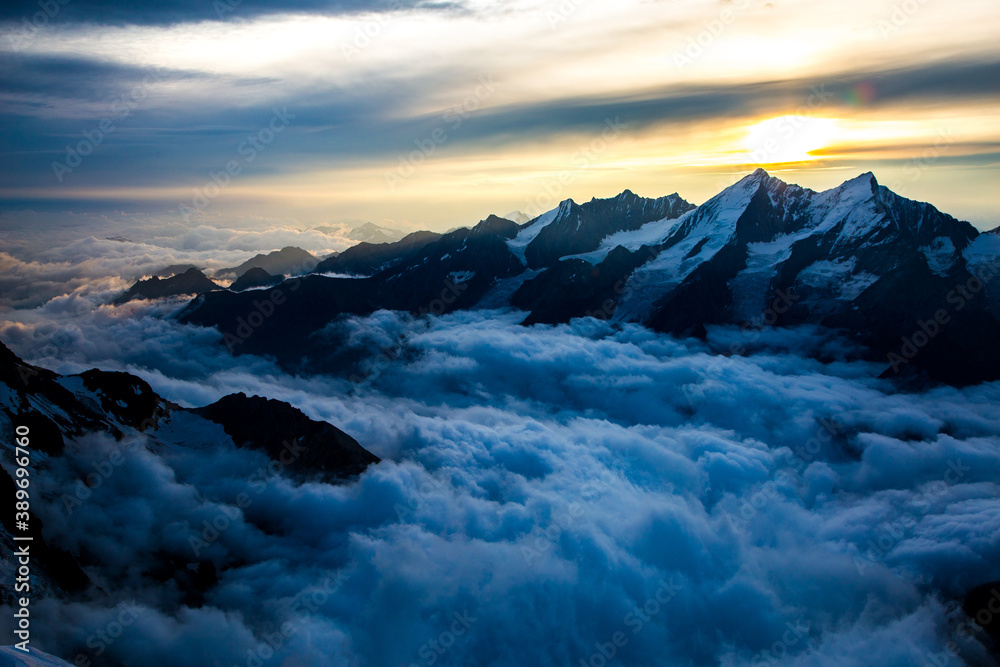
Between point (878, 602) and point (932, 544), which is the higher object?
point (932, 544)

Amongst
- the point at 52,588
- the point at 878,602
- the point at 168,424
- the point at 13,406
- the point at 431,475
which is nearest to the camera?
the point at 52,588

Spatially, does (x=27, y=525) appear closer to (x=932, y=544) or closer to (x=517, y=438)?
(x=517, y=438)

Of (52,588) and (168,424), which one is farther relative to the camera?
(168,424)

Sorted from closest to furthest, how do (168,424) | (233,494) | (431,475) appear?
(233,494), (168,424), (431,475)

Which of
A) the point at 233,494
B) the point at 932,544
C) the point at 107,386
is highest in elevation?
the point at 107,386

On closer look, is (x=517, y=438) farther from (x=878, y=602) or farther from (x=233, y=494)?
(x=878, y=602)

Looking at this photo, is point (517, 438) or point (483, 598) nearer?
point (483, 598)

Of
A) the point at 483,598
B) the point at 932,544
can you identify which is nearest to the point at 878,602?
the point at 932,544

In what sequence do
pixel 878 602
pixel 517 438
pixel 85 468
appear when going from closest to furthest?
pixel 85 468
pixel 878 602
pixel 517 438

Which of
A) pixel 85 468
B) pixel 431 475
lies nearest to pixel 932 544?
pixel 431 475
